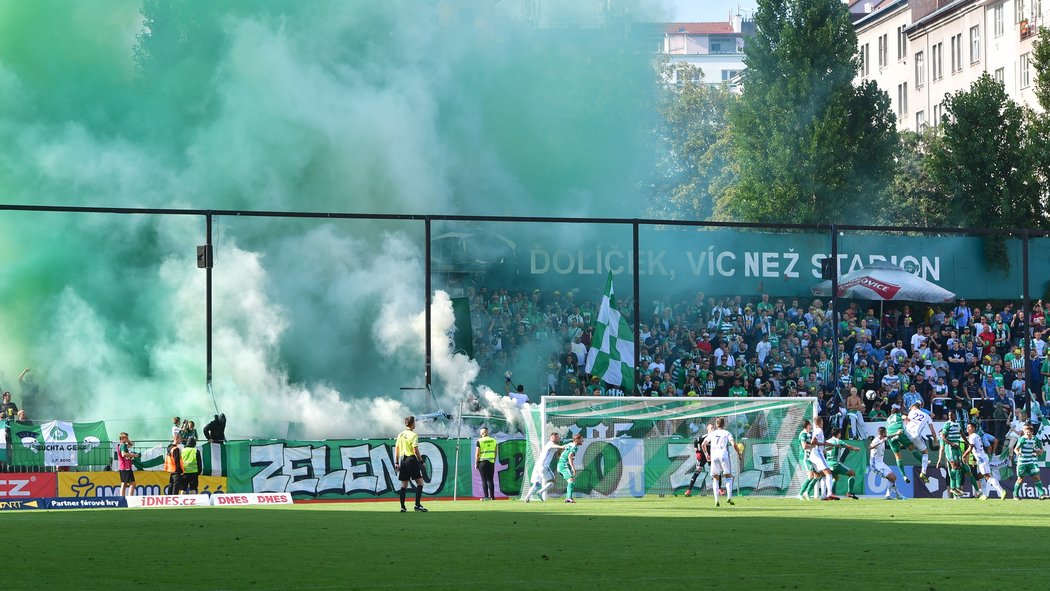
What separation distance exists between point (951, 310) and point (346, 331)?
19966 mm

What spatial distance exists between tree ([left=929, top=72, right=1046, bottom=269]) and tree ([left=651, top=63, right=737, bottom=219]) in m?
24.1

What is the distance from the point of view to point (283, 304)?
4384cm

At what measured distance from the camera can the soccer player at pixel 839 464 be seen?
30.5 meters

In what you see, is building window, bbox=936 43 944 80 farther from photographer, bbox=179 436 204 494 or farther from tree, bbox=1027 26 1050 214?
photographer, bbox=179 436 204 494

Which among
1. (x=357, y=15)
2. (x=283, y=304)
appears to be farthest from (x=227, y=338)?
(x=357, y=15)

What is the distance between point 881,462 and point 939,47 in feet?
205

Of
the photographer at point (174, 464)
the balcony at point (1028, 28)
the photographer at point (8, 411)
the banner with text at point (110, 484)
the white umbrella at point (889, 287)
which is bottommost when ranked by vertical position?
the banner with text at point (110, 484)

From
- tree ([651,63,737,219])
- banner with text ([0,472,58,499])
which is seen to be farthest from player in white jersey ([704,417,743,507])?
tree ([651,63,737,219])

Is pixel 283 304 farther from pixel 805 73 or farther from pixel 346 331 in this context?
pixel 805 73

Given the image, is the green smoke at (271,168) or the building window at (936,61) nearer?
the green smoke at (271,168)

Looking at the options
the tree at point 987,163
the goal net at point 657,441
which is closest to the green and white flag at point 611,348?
the goal net at point 657,441

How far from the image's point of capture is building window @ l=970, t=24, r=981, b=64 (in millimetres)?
85000

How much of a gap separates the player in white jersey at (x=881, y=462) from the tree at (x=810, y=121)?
23.5 metres

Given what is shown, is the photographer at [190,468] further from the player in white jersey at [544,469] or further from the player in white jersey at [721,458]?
the player in white jersey at [721,458]
